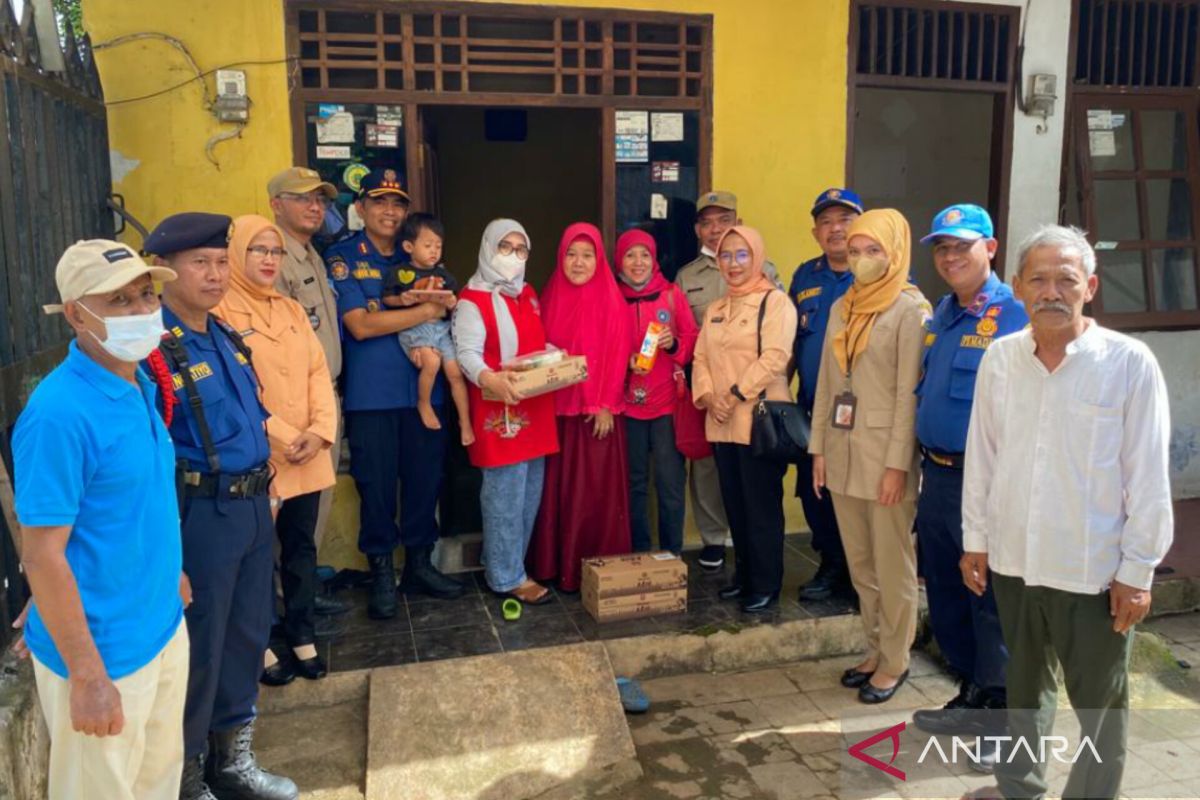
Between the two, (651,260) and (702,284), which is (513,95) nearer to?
(651,260)

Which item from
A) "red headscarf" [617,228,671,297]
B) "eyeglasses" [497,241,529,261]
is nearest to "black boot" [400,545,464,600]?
"eyeglasses" [497,241,529,261]

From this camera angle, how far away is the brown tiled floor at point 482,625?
3.97 metres

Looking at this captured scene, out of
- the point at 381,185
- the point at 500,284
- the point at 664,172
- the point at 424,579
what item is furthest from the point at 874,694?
the point at 381,185

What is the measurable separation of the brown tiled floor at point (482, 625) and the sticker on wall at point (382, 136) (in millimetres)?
2368

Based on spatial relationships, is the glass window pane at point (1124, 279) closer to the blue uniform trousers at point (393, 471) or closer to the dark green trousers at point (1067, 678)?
the dark green trousers at point (1067, 678)

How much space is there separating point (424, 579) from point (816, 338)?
2.28 meters

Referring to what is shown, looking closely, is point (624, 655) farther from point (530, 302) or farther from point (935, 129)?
point (935, 129)

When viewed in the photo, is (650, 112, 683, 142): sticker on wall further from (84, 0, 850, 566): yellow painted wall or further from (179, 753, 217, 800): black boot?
(179, 753, 217, 800): black boot

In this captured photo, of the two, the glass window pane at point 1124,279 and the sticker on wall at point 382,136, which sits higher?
the sticker on wall at point 382,136

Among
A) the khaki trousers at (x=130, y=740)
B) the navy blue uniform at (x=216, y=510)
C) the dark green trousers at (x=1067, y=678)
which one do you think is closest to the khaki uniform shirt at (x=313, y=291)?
the navy blue uniform at (x=216, y=510)

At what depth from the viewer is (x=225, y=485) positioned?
109 inches

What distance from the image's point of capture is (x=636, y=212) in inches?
208

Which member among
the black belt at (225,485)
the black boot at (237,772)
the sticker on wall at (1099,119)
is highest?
the sticker on wall at (1099,119)

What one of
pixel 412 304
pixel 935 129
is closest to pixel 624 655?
pixel 412 304
